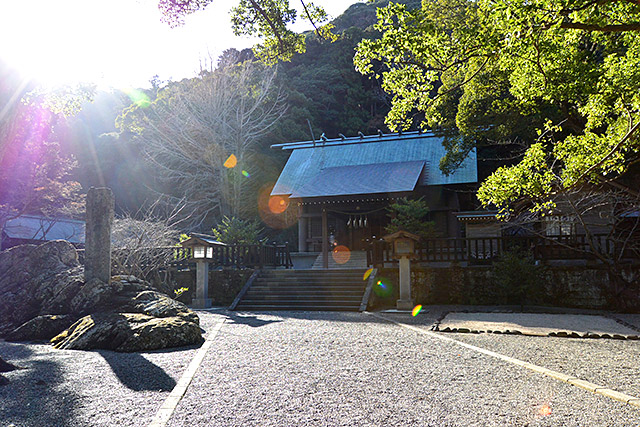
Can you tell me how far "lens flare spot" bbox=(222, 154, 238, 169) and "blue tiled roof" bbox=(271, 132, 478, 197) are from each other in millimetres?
3697

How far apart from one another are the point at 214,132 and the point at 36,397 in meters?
23.5

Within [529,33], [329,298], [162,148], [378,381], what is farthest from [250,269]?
[162,148]

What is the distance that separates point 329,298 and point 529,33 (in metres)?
9.39

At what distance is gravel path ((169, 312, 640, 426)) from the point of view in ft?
11.2

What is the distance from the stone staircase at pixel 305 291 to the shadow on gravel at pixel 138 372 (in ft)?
22.0

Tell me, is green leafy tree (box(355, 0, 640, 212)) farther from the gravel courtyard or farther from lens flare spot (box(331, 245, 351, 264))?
lens flare spot (box(331, 245, 351, 264))

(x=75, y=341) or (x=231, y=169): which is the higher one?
(x=231, y=169)

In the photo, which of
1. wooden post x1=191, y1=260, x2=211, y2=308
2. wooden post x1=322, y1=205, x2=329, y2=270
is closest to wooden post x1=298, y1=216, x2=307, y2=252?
wooden post x1=322, y1=205, x2=329, y2=270

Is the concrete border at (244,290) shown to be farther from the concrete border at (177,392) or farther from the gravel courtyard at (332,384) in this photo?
the concrete border at (177,392)

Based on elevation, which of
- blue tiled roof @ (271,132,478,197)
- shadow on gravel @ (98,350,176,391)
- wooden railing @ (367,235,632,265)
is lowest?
shadow on gravel @ (98,350,176,391)

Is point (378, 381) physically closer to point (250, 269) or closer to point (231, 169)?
point (250, 269)

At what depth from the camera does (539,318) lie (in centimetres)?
967

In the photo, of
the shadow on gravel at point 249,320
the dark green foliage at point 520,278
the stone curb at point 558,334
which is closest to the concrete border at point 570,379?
the stone curb at point 558,334

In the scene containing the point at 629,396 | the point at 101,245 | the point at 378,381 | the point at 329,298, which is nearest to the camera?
the point at 629,396
